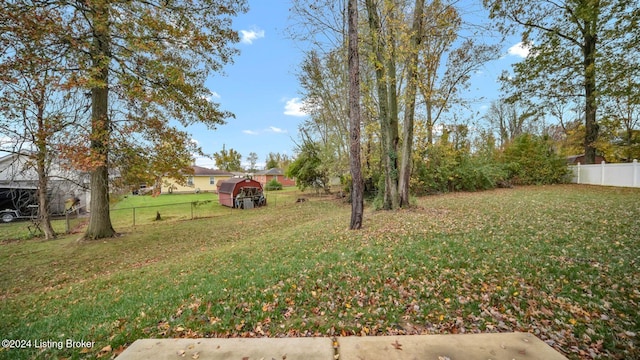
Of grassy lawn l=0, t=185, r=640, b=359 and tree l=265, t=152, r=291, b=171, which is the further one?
tree l=265, t=152, r=291, b=171

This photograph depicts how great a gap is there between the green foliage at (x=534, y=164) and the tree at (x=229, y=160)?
5108cm

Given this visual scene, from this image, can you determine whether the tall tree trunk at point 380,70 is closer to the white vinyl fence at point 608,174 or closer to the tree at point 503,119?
the white vinyl fence at point 608,174

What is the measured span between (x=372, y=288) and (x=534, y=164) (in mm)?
20673

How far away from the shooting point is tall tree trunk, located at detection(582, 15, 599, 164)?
13.6 metres

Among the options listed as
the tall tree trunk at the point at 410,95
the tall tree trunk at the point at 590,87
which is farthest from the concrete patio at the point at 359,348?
the tall tree trunk at the point at 590,87

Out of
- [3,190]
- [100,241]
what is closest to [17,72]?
[100,241]

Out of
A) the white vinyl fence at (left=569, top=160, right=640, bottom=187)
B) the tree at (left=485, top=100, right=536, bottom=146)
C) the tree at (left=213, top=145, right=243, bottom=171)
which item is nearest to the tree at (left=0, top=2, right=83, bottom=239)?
the white vinyl fence at (left=569, top=160, right=640, bottom=187)

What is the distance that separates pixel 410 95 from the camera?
9.52 meters

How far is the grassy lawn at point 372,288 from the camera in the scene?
9.36 feet

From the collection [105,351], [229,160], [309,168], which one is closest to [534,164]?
[309,168]

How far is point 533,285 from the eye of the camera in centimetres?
362

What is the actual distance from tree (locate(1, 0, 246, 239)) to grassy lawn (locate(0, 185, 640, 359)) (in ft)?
13.2

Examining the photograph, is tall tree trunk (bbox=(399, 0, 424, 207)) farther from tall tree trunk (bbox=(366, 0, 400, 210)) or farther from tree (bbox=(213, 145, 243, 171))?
tree (bbox=(213, 145, 243, 171))

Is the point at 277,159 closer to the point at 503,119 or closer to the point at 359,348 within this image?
the point at 503,119
